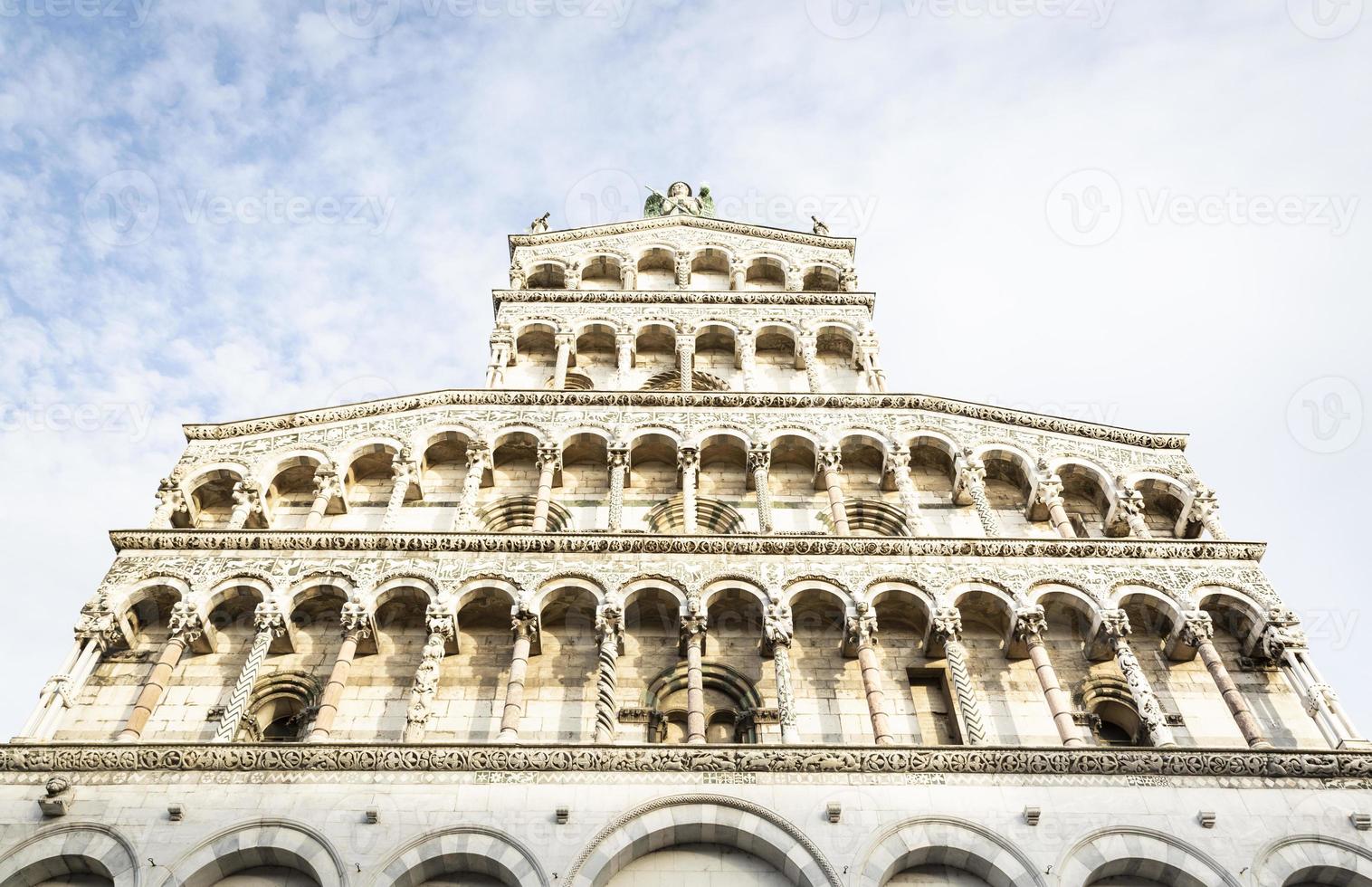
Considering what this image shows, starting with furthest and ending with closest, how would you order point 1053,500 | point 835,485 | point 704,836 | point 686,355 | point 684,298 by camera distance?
point 684,298, point 686,355, point 835,485, point 1053,500, point 704,836

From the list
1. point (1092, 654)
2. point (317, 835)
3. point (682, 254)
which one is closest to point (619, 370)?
point (682, 254)

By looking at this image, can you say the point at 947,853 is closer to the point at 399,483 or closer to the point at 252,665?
the point at 252,665

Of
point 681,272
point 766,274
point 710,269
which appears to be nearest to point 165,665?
point 681,272

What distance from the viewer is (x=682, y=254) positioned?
93.4 ft

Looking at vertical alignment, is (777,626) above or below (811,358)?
below

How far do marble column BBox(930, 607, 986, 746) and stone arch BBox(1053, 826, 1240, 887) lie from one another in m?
1.90

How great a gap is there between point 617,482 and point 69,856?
985 cm

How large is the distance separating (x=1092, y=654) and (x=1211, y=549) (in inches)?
111

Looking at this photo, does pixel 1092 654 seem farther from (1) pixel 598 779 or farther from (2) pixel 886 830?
(1) pixel 598 779

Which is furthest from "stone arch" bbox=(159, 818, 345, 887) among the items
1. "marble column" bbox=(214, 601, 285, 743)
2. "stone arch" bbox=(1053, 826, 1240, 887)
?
"stone arch" bbox=(1053, 826, 1240, 887)

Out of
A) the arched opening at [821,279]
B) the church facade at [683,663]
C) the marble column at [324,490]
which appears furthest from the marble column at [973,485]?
the marble column at [324,490]

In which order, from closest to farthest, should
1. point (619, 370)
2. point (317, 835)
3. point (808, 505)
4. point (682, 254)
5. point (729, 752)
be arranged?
1. point (317, 835)
2. point (729, 752)
3. point (808, 505)
4. point (619, 370)
5. point (682, 254)

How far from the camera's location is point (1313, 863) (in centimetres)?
1345

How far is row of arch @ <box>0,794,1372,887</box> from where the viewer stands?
13047 mm
